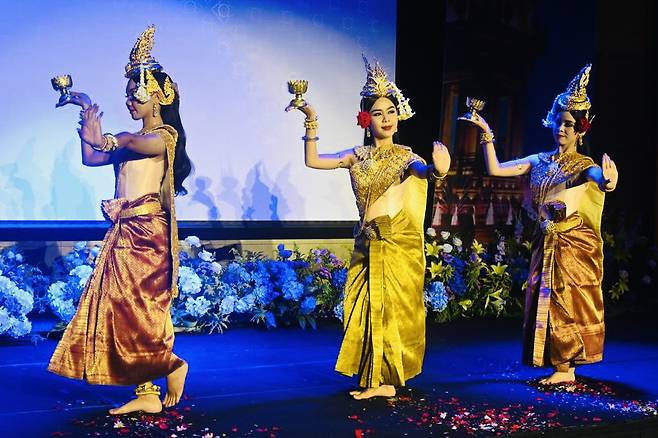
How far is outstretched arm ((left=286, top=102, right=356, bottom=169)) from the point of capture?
3.69 metres

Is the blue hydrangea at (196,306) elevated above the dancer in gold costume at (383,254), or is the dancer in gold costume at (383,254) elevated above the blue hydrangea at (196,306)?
the dancer in gold costume at (383,254)

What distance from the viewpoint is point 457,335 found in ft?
17.9

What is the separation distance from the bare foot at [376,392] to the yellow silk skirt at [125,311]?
2.63 feet

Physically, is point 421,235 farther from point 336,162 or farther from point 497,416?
point 497,416

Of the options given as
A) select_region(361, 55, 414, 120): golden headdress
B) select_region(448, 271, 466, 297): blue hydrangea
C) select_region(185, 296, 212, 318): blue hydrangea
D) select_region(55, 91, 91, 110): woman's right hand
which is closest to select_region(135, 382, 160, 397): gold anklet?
select_region(55, 91, 91, 110): woman's right hand

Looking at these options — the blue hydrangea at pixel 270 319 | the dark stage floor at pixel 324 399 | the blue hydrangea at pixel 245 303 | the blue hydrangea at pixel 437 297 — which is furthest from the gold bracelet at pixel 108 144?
the blue hydrangea at pixel 437 297

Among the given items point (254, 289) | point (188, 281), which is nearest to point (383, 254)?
point (188, 281)

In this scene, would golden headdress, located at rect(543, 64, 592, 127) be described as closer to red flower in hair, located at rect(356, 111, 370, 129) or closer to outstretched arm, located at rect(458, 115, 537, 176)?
outstretched arm, located at rect(458, 115, 537, 176)

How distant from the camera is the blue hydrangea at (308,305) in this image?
18.3 ft

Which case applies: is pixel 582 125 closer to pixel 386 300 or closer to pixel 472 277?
pixel 386 300

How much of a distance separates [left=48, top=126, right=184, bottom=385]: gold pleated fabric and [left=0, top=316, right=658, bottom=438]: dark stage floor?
0.20 m

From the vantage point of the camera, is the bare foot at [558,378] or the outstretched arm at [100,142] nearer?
the outstretched arm at [100,142]

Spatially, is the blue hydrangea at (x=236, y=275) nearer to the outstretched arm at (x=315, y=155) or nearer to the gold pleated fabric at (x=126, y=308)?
the outstretched arm at (x=315, y=155)

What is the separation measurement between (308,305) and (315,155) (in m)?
2.03
